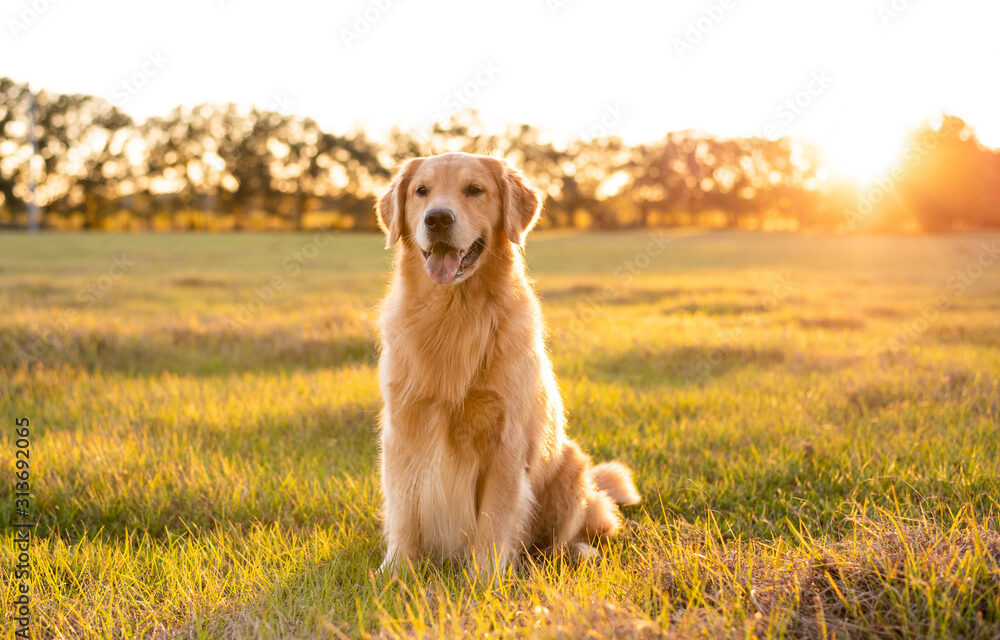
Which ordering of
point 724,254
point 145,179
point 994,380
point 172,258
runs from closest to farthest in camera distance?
point 994,380
point 172,258
point 724,254
point 145,179

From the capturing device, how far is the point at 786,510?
3.63 metres

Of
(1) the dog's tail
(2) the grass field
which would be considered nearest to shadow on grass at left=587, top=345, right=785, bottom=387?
(2) the grass field

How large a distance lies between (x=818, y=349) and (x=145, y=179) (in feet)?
178

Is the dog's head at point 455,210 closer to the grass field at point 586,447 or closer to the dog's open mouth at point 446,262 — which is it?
the dog's open mouth at point 446,262

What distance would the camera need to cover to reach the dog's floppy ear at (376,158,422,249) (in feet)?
11.5

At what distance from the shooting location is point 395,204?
356cm

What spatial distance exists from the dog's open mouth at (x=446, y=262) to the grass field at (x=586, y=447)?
51.4 inches

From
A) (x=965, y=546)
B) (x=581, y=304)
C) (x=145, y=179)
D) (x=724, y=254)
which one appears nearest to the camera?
(x=965, y=546)

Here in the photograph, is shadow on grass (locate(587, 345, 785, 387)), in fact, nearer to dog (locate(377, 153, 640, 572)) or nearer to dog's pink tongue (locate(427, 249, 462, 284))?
dog (locate(377, 153, 640, 572))

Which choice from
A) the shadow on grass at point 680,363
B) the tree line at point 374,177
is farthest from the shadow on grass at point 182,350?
the tree line at point 374,177

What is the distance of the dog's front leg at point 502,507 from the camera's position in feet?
9.77

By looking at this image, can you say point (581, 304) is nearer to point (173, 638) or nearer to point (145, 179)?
point (173, 638)

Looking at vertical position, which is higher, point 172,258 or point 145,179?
point 145,179

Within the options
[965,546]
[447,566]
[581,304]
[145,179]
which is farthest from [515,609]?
[145,179]
